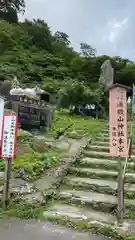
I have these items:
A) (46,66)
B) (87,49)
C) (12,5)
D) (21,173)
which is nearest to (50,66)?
(46,66)

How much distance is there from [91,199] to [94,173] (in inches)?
42.5

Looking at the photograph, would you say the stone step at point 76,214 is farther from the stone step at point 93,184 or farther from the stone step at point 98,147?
the stone step at point 98,147

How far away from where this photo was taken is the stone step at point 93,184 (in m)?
5.13

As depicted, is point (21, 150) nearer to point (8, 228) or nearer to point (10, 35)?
point (8, 228)

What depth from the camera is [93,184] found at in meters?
5.29

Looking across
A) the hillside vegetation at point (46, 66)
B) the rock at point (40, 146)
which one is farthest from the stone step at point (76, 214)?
the hillside vegetation at point (46, 66)

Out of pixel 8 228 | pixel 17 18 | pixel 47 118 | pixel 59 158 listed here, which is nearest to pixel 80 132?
pixel 47 118

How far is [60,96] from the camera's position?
15820mm

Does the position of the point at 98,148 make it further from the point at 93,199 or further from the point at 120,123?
the point at 120,123

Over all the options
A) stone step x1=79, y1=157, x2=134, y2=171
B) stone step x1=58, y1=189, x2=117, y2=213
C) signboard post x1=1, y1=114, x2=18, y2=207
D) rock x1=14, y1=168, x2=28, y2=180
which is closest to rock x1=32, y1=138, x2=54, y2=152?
stone step x1=79, y1=157, x2=134, y2=171

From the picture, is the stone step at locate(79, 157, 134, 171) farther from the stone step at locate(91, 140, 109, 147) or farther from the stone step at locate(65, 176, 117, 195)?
the stone step at locate(91, 140, 109, 147)

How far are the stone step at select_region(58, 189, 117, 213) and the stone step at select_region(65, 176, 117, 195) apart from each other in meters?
0.12

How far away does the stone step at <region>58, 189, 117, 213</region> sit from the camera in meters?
4.54

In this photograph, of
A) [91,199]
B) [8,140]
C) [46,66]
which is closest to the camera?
[8,140]
